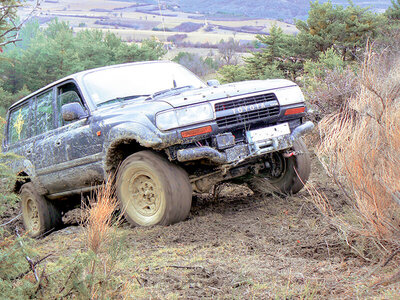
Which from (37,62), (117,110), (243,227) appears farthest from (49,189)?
(37,62)

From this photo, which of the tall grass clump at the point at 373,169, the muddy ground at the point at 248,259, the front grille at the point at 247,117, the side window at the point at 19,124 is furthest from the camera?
the side window at the point at 19,124

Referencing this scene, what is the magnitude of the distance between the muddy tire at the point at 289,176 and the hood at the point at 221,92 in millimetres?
730

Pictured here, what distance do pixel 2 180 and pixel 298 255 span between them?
228 cm

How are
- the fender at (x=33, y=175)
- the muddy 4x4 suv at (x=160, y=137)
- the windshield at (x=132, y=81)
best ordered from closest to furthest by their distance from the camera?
the muddy 4x4 suv at (x=160, y=137) < the windshield at (x=132, y=81) < the fender at (x=33, y=175)

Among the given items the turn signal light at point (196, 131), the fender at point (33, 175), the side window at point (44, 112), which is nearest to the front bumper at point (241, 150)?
the turn signal light at point (196, 131)

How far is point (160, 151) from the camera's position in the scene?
5.62 metres

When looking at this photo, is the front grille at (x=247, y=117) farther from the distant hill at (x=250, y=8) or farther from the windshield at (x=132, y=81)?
the distant hill at (x=250, y=8)

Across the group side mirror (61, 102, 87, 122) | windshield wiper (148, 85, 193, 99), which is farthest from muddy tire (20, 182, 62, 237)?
windshield wiper (148, 85, 193, 99)

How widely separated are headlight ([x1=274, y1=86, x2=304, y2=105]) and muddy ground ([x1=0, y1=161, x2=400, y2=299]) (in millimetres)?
1148

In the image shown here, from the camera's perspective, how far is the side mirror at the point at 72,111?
6.05 meters

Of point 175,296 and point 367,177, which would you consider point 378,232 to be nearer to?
point 367,177

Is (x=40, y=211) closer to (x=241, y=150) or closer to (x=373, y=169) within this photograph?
(x=241, y=150)

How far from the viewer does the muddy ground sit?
3355 mm

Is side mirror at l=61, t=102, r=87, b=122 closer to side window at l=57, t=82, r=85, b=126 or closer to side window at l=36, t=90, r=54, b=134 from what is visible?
side window at l=57, t=82, r=85, b=126
